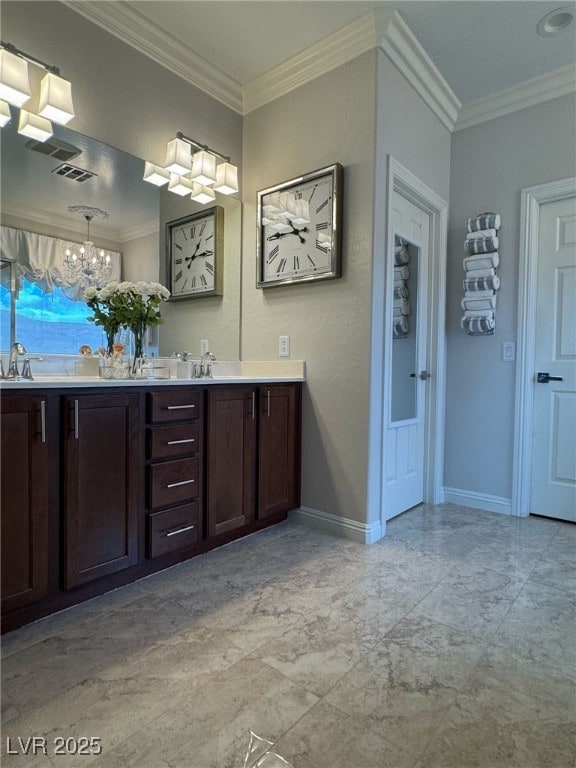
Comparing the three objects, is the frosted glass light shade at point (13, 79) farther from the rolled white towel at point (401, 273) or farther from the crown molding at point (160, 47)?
the rolled white towel at point (401, 273)

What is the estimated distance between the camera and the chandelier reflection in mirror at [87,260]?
2.03 metres

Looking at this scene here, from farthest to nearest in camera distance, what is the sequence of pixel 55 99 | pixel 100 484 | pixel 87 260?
pixel 87 260 → pixel 55 99 → pixel 100 484

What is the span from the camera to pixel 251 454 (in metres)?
2.26

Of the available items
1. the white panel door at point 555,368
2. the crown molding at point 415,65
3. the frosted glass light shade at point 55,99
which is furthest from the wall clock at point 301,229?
the white panel door at point 555,368

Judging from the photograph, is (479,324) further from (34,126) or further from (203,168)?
(34,126)

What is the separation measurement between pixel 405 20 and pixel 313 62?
515mm

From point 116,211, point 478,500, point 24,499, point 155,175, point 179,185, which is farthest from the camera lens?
point 478,500

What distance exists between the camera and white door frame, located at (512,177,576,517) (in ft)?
8.80

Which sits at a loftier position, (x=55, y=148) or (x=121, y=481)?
(x=55, y=148)

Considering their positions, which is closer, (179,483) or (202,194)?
(179,483)

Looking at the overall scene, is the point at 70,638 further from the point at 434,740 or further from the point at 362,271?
the point at 362,271

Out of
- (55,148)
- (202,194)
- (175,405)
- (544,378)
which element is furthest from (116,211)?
(544,378)

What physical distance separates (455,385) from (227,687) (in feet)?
7.89

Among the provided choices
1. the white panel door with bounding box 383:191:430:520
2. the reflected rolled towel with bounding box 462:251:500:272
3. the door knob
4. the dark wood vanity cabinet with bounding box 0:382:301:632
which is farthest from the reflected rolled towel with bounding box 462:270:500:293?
the dark wood vanity cabinet with bounding box 0:382:301:632
